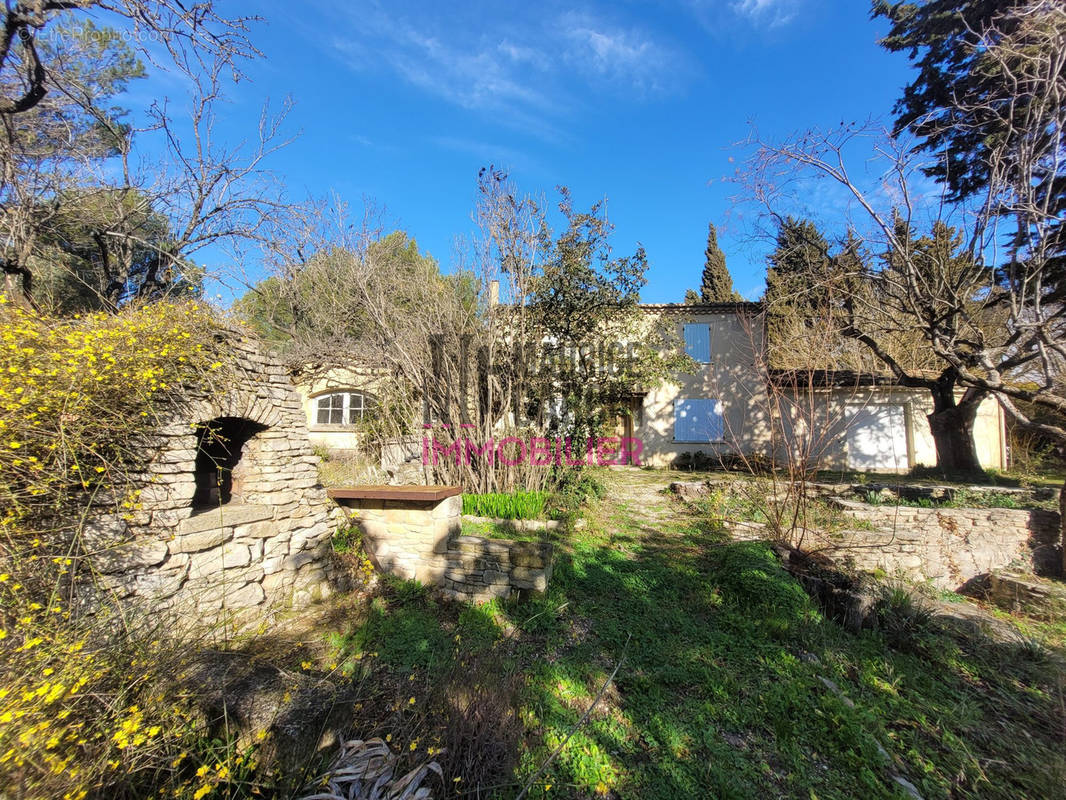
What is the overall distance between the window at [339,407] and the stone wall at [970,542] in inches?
410

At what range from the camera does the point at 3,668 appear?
1722mm

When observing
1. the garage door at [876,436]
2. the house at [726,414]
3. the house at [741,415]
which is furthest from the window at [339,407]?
the garage door at [876,436]

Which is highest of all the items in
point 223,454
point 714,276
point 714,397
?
point 714,276

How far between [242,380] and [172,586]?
1.68 m

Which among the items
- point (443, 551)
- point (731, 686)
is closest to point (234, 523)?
point (443, 551)

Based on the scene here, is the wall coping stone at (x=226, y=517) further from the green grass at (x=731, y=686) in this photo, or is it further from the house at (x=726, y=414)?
the house at (x=726, y=414)

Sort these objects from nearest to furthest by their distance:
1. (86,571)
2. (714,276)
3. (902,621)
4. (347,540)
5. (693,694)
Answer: (86,571) < (693,694) < (902,621) < (347,540) < (714,276)

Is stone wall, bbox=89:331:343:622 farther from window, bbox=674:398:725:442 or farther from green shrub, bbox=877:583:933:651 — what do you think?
window, bbox=674:398:725:442

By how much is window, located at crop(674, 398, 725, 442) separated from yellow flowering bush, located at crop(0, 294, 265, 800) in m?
11.9

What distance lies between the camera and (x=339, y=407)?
1077 centimetres

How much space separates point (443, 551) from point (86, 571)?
2.54 meters

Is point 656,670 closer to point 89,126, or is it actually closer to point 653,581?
point 653,581

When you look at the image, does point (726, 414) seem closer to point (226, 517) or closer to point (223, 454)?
point (223, 454)

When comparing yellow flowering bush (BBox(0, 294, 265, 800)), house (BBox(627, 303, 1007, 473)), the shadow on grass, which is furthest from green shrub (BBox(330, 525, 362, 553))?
house (BBox(627, 303, 1007, 473))
